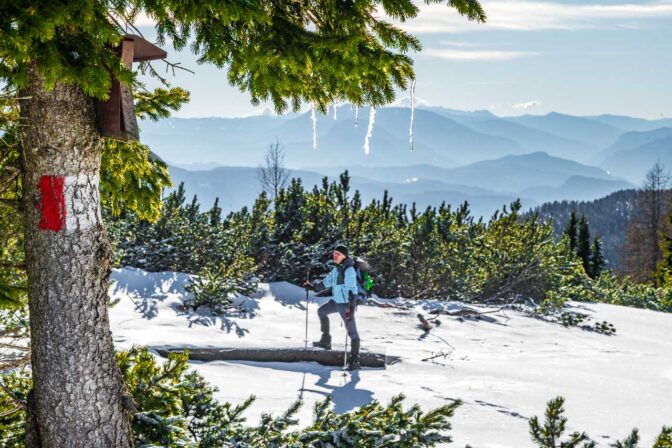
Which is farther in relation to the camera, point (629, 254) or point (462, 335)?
point (629, 254)

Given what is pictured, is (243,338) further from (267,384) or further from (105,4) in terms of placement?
(105,4)

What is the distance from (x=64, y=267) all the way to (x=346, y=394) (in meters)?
4.88

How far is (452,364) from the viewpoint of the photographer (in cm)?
926

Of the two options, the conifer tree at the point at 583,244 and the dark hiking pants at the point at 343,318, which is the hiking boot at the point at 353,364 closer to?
the dark hiking pants at the point at 343,318

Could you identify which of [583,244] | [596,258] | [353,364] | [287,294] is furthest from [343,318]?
[596,258]

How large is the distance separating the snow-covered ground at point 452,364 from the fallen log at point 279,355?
0.14 meters

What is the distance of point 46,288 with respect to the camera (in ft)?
9.93

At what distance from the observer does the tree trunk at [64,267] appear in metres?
3.03

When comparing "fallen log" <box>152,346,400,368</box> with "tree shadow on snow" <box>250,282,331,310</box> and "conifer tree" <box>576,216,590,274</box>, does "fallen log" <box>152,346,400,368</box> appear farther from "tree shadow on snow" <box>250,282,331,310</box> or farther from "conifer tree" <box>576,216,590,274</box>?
"conifer tree" <box>576,216,590,274</box>

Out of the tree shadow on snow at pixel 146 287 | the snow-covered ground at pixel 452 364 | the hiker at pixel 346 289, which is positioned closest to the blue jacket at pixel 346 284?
the hiker at pixel 346 289

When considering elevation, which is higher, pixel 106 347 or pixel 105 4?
pixel 105 4

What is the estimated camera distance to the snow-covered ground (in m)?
6.86

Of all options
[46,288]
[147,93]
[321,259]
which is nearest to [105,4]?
[46,288]

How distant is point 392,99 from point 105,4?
175 centimetres
